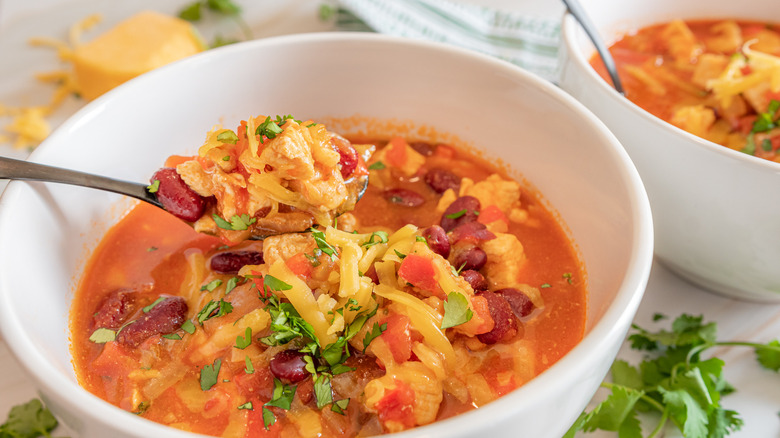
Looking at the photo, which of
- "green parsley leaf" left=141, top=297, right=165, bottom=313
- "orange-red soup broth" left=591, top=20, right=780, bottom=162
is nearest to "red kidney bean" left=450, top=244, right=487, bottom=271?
"green parsley leaf" left=141, top=297, right=165, bottom=313

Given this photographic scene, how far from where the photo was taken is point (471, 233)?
8.02 feet

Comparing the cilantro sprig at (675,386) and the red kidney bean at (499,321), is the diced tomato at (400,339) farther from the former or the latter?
the cilantro sprig at (675,386)

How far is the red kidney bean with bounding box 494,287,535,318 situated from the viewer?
7.48ft

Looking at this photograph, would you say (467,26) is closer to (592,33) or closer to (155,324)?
(592,33)

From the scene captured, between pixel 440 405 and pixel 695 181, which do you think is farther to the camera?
pixel 695 181

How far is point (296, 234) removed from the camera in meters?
2.36

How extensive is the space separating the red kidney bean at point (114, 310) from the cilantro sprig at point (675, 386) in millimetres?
1548

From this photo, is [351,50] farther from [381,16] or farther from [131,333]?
[131,333]

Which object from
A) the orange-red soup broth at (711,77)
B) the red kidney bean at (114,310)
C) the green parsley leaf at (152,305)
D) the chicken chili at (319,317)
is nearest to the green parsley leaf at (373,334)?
the chicken chili at (319,317)

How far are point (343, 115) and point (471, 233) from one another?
3.12 ft

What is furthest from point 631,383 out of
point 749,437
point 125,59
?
point 125,59

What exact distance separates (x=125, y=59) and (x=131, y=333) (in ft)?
6.68

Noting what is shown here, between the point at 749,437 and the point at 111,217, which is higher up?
the point at 111,217

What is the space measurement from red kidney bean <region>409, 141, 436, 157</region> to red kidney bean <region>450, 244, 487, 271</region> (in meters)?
0.74
